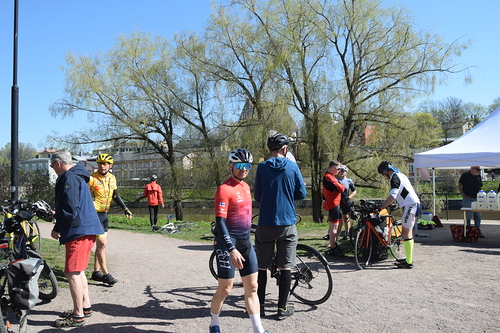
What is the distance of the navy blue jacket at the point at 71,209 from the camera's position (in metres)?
4.63

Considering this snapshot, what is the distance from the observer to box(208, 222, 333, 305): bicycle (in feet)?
17.4

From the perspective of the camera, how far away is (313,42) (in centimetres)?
1864

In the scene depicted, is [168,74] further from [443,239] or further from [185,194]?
[443,239]

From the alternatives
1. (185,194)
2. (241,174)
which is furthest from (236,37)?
(241,174)

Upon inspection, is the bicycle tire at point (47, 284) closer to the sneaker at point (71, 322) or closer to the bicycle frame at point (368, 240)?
the sneaker at point (71, 322)

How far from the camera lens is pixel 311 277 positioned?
548 cm

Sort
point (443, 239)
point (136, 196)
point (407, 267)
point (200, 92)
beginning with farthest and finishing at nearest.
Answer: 1. point (136, 196)
2. point (200, 92)
3. point (443, 239)
4. point (407, 267)

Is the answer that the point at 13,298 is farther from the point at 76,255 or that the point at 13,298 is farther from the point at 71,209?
the point at 71,209

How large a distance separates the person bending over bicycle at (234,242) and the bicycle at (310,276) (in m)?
1.15

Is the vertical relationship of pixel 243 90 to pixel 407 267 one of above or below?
above

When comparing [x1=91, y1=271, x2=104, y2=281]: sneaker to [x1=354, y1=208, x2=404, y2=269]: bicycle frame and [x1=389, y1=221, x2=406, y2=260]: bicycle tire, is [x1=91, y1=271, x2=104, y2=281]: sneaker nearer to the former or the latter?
[x1=354, y1=208, x2=404, y2=269]: bicycle frame

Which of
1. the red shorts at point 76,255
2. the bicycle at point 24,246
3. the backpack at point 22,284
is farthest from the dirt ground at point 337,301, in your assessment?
the backpack at point 22,284

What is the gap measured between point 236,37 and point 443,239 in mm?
12466

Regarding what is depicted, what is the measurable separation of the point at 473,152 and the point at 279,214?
7917 millimetres
